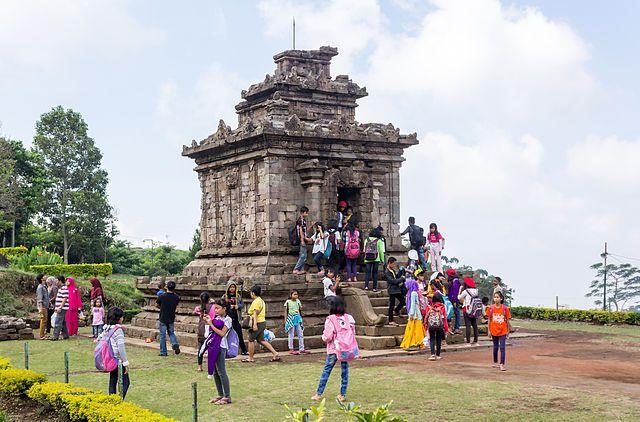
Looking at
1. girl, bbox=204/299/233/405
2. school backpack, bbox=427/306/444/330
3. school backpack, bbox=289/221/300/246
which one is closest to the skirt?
school backpack, bbox=427/306/444/330

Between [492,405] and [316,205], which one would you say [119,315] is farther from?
[316,205]

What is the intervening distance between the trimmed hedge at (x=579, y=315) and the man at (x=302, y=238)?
37.8ft

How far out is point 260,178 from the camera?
68.6 ft

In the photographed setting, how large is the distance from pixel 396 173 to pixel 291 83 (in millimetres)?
3843

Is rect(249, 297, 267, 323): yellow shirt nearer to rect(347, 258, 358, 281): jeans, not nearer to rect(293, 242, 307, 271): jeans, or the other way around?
rect(293, 242, 307, 271): jeans

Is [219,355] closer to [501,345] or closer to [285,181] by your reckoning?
[501,345]

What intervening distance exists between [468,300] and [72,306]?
1006cm

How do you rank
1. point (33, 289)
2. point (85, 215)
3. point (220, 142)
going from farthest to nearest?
point (85, 215)
point (33, 289)
point (220, 142)

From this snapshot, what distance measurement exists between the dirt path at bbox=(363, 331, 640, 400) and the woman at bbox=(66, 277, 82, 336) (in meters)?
8.93

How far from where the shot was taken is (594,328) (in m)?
24.6

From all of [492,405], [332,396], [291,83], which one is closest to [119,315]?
[332,396]

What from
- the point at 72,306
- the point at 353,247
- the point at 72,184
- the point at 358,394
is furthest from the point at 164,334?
the point at 72,184

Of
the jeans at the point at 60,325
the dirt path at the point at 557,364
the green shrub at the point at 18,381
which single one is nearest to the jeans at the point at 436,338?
the dirt path at the point at 557,364

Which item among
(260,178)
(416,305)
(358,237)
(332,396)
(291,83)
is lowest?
(332,396)
